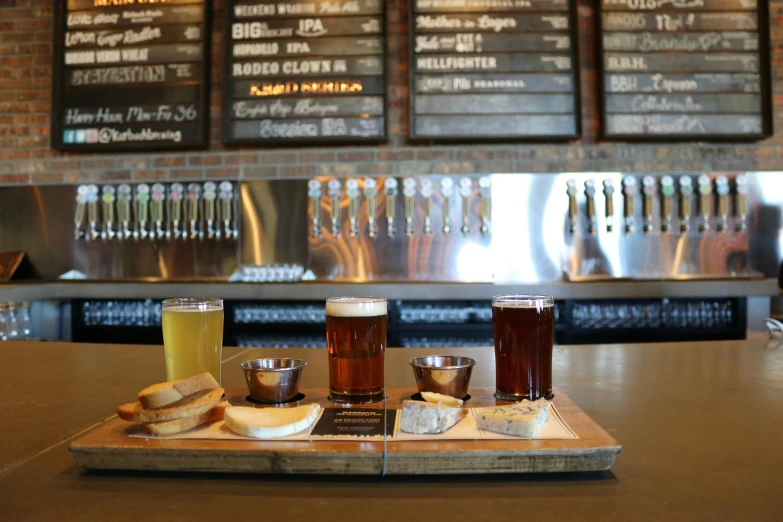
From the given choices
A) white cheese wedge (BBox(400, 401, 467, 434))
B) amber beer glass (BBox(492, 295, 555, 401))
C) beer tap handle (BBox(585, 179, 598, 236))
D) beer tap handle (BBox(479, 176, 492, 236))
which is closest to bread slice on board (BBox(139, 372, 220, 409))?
white cheese wedge (BBox(400, 401, 467, 434))

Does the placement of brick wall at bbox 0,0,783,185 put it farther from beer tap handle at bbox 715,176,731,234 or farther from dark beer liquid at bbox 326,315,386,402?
dark beer liquid at bbox 326,315,386,402

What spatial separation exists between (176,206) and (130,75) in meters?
0.89

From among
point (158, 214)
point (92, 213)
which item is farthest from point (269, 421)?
point (92, 213)

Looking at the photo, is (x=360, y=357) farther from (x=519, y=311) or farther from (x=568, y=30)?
(x=568, y=30)

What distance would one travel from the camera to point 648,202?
12.1 ft

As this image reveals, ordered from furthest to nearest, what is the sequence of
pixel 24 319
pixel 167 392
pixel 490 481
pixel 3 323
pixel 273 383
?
pixel 24 319 → pixel 3 323 → pixel 273 383 → pixel 167 392 → pixel 490 481

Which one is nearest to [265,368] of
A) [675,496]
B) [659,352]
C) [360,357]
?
[360,357]

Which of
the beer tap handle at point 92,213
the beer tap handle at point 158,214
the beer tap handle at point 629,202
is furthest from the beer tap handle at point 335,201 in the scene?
the beer tap handle at point 629,202

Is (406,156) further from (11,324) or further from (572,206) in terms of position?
(11,324)

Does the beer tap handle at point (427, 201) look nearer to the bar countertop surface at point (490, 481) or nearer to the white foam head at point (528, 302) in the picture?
the bar countertop surface at point (490, 481)

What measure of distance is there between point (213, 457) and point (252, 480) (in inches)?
1.9

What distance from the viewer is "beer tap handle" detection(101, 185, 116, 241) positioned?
3.87m

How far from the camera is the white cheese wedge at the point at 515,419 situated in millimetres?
661

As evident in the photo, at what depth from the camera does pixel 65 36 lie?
13.1 ft
